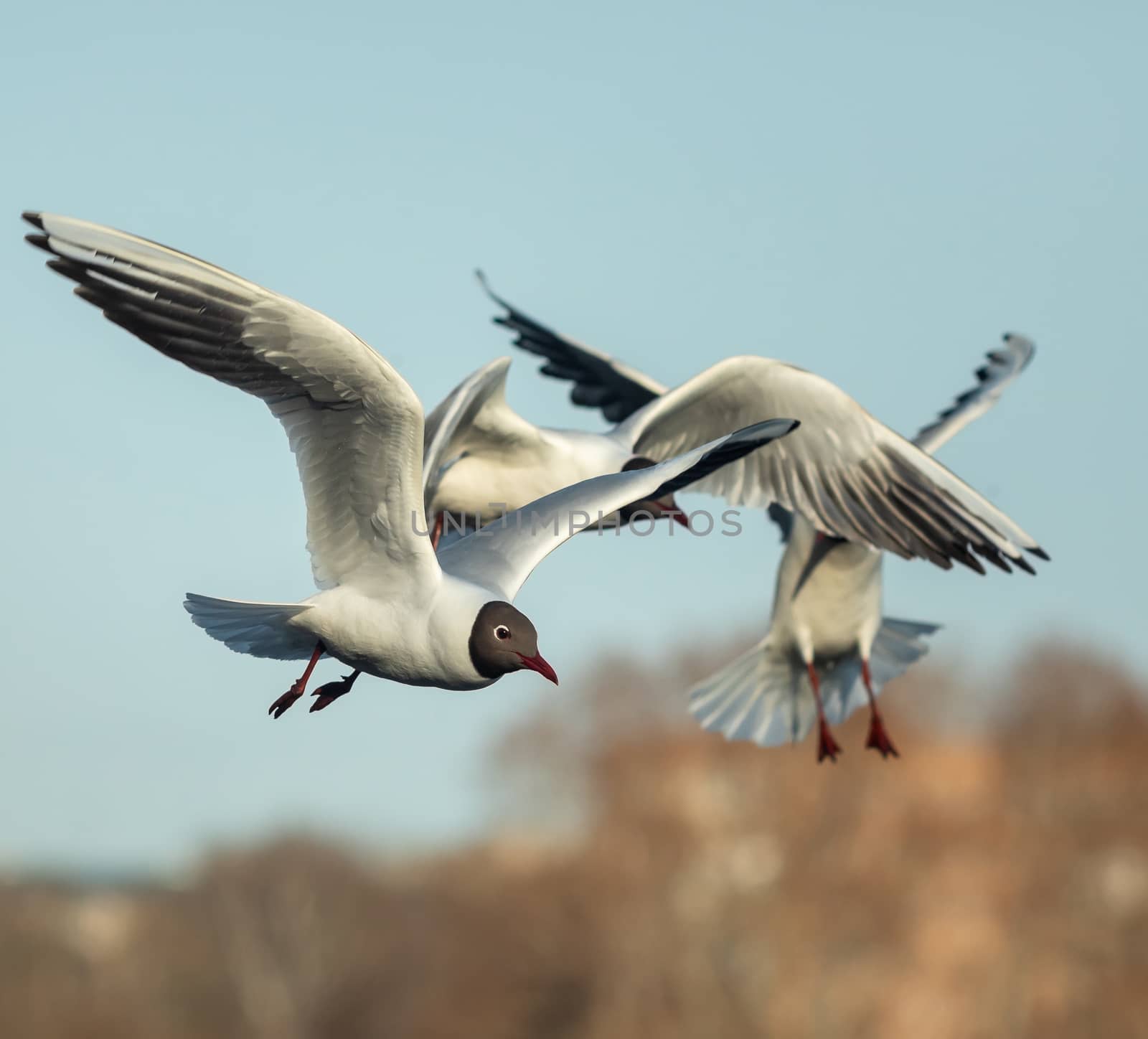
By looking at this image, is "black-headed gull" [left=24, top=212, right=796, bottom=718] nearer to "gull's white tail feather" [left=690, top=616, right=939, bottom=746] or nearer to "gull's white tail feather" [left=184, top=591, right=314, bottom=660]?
"gull's white tail feather" [left=184, top=591, right=314, bottom=660]

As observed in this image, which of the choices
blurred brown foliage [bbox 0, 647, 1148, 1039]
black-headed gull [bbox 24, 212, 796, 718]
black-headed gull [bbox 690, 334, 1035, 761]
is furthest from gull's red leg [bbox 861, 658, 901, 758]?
blurred brown foliage [bbox 0, 647, 1148, 1039]

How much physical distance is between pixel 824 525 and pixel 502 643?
9.46 ft

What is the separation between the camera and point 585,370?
352 inches

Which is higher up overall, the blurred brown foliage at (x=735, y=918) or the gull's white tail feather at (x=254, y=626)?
the gull's white tail feather at (x=254, y=626)

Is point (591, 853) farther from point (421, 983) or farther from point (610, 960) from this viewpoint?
point (421, 983)

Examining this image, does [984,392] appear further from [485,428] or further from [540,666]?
[540,666]

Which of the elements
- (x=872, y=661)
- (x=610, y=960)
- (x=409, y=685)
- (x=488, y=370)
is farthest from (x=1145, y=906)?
(x=409, y=685)

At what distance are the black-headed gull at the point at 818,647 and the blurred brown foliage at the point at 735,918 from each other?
1864 centimetres

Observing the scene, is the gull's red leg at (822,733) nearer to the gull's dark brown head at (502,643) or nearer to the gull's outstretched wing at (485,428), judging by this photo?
the gull's outstretched wing at (485,428)

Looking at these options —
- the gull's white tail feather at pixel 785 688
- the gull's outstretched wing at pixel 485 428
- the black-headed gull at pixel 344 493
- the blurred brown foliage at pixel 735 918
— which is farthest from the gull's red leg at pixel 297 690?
the blurred brown foliage at pixel 735 918

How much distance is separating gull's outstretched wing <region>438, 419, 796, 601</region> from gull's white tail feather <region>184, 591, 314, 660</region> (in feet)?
1.63

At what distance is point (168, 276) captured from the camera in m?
4.05

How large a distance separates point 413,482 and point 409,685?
629 mm

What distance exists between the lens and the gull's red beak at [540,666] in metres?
4.23
